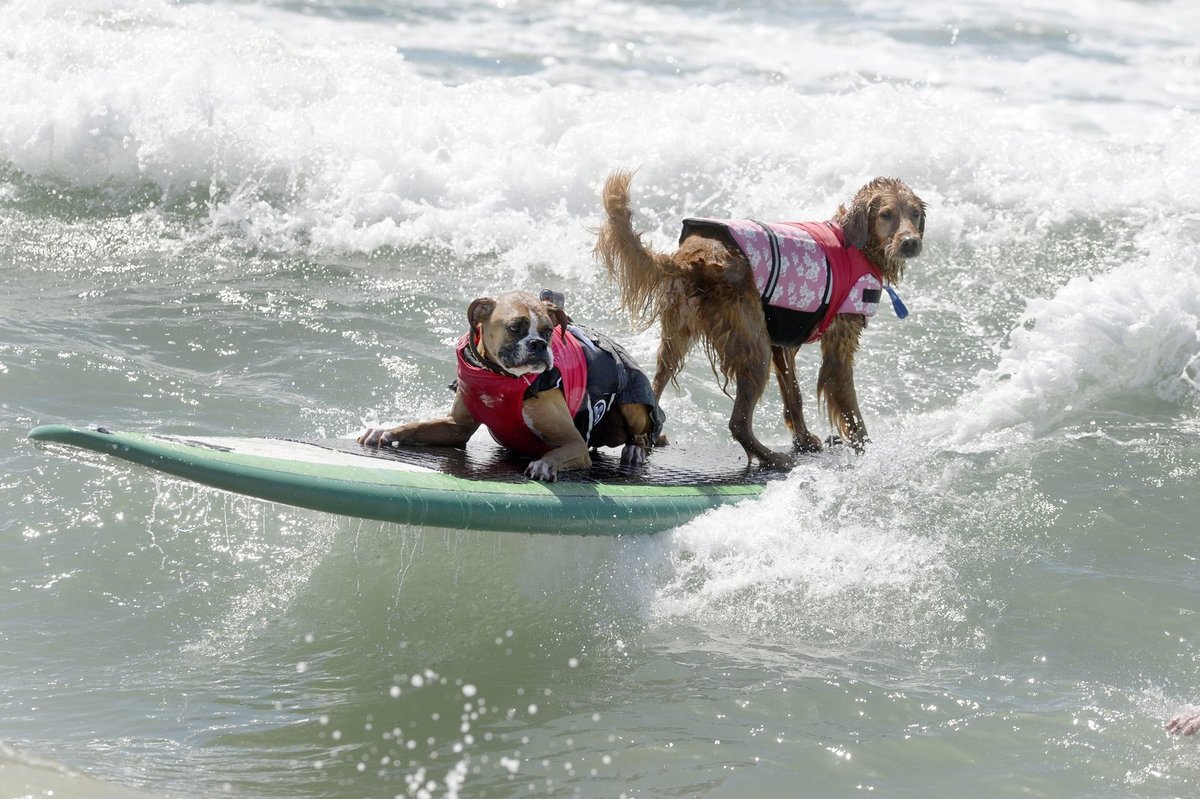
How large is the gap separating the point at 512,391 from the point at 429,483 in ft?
2.09

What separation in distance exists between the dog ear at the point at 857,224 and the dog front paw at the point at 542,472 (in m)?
2.28

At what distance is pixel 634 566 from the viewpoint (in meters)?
5.49

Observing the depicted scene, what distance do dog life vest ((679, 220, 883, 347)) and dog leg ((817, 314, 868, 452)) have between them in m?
0.08

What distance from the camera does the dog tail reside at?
6066 millimetres

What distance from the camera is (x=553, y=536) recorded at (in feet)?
17.4

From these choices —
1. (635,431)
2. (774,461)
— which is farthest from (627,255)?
(774,461)

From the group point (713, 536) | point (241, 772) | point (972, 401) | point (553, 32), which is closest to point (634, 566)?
point (713, 536)

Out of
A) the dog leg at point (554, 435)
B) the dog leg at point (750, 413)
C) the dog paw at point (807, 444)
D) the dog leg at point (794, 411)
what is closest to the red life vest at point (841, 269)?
the dog leg at point (794, 411)

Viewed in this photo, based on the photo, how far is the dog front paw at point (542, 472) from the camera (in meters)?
5.36

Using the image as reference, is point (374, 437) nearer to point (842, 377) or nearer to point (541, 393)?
point (541, 393)

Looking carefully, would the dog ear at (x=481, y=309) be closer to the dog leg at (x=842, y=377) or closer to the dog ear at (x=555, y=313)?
the dog ear at (x=555, y=313)

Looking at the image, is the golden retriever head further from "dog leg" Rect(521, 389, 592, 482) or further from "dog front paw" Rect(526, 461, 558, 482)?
"dog front paw" Rect(526, 461, 558, 482)

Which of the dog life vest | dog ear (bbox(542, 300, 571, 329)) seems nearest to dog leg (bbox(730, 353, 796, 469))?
the dog life vest

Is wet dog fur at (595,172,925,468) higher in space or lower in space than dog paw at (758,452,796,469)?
higher
